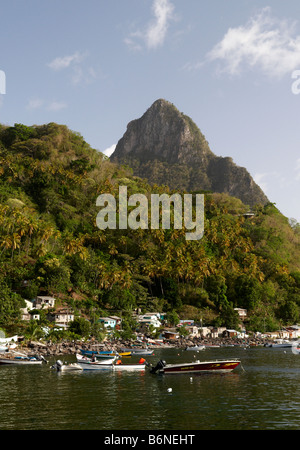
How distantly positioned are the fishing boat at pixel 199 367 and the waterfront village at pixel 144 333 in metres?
26.9

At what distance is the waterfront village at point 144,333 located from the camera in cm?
7400

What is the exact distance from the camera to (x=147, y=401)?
3181cm

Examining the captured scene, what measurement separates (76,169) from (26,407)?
133 metres

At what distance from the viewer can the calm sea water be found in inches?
971

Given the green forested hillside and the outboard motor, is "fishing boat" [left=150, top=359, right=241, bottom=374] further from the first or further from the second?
the green forested hillside

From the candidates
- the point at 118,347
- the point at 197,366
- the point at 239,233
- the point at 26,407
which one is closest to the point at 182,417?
the point at 26,407

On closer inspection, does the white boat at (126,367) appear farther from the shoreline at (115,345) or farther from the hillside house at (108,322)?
the hillside house at (108,322)

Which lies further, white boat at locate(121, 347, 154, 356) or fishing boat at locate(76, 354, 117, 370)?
white boat at locate(121, 347, 154, 356)

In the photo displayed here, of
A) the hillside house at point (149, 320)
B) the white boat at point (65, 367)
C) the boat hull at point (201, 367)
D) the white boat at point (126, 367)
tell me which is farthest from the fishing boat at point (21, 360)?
the hillside house at point (149, 320)

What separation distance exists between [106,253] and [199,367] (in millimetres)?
83895

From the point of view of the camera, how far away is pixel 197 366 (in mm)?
47000

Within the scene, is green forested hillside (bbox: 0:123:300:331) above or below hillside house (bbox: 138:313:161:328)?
above

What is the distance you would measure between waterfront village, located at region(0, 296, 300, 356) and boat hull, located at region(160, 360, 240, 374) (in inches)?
1087

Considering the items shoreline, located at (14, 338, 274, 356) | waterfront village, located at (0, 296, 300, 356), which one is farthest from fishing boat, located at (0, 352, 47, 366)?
waterfront village, located at (0, 296, 300, 356)
